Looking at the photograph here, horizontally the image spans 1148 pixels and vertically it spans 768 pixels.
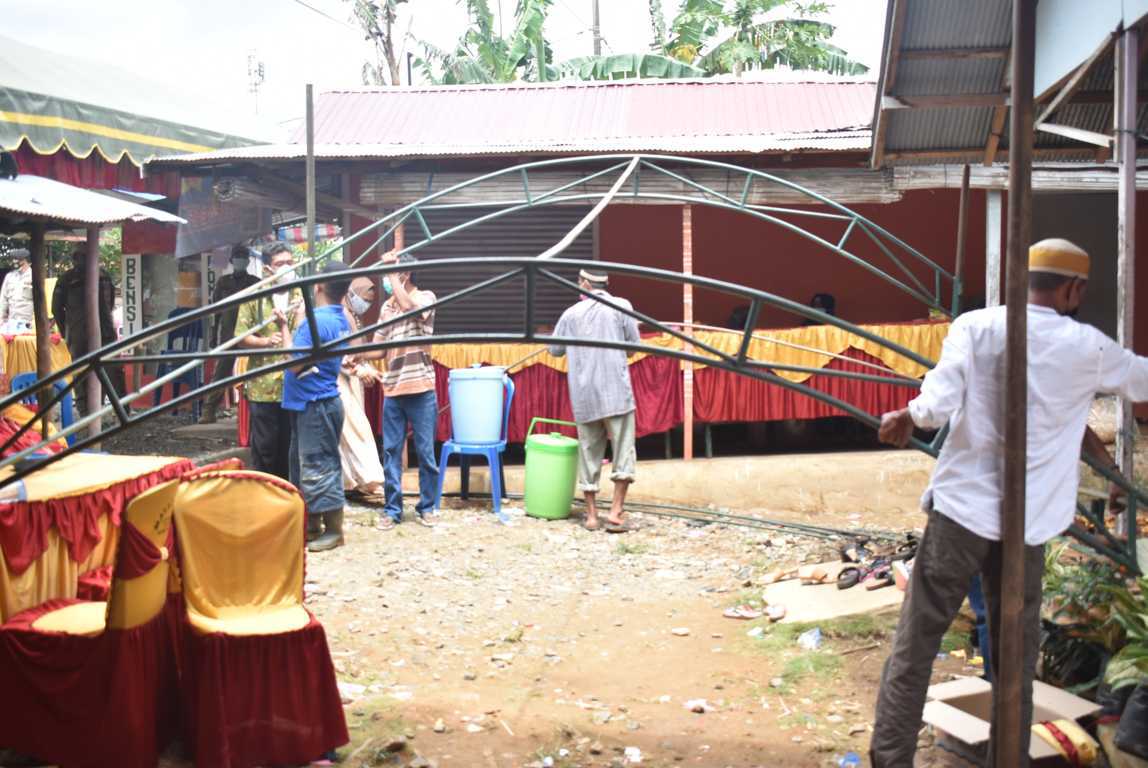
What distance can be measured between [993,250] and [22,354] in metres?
9.16

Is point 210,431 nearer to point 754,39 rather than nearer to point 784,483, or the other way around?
point 784,483

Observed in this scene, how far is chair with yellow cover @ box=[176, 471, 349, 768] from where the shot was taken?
4.34m

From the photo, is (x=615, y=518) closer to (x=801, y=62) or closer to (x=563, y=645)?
(x=563, y=645)

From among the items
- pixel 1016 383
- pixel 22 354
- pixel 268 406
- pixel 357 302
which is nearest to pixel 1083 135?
pixel 1016 383

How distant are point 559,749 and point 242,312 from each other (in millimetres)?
4611

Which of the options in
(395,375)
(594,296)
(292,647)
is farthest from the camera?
(395,375)

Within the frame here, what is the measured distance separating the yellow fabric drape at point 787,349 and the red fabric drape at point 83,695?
5914mm

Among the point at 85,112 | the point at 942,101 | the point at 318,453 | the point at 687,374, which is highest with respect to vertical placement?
the point at 85,112

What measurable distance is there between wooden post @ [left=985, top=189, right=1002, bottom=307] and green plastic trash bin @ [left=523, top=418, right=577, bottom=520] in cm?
352

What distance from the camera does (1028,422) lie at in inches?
143

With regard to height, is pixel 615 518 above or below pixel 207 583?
below

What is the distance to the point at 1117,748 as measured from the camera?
4.08 m

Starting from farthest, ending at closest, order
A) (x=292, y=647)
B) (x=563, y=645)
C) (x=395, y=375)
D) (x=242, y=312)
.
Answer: (x=395, y=375) < (x=242, y=312) < (x=563, y=645) < (x=292, y=647)

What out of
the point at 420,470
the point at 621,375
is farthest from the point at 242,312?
the point at 621,375
